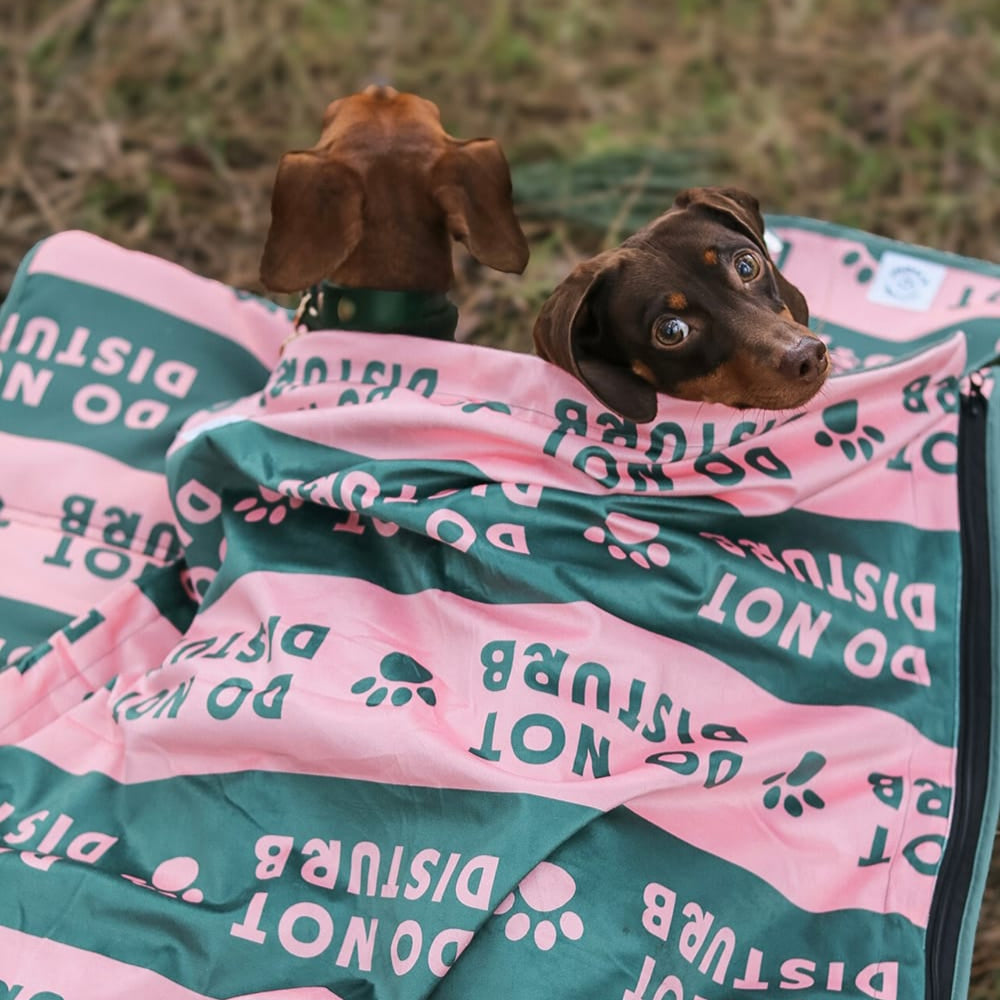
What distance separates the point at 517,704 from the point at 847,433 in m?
0.90

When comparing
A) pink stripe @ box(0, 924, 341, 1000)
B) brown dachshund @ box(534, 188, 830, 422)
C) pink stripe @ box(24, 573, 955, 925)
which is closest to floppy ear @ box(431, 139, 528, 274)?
brown dachshund @ box(534, 188, 830, 422)

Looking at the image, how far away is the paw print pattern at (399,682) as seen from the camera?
7.15 feet

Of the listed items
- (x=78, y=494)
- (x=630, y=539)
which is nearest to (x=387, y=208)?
(x=630, y=539)

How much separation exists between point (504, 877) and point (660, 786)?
323mm

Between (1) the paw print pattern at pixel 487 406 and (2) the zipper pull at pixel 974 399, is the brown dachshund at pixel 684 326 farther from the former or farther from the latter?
(2) the zipper pull at pixel 974 399

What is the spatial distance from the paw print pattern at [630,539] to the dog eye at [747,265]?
0.51m

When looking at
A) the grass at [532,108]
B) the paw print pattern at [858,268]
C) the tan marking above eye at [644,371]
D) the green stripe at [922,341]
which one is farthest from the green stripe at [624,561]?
the grass at [532,108]

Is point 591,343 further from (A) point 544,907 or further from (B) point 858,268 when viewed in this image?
(B) point 858,268

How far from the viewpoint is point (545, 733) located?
2135 millimetres

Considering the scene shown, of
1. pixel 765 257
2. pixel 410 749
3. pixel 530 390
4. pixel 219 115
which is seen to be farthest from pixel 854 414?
pixel 219 115

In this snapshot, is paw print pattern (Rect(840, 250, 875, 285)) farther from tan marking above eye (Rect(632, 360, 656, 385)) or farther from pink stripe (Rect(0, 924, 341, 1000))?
pink stripe (Rect(0, 924, 341, 1000))

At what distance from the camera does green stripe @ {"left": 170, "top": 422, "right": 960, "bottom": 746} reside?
2250mm

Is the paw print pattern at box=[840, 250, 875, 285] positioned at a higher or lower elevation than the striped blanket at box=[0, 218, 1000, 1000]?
higher

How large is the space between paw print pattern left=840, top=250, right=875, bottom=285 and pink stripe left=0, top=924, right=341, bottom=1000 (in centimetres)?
220
